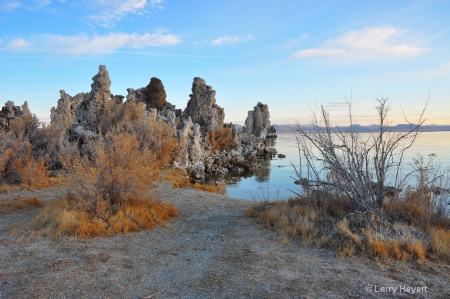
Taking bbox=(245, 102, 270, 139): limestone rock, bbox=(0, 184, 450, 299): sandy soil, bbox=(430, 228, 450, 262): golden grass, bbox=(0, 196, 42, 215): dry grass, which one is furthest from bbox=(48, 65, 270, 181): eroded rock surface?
bbox=(245, 102, 270, 139): limestone rock

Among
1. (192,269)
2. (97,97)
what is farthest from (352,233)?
(97,97)

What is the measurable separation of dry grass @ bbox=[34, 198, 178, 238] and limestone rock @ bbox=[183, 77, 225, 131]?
31.5m

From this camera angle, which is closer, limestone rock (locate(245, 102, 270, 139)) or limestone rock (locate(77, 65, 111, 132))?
limestone rock (locate(77, 65, 111, 132))

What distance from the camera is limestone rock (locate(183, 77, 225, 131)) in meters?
40.9

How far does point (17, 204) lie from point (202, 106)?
106ft

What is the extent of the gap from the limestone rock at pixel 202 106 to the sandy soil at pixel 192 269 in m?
33.3

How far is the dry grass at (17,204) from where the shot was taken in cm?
977

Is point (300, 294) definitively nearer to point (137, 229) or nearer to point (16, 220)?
point (137, 229)

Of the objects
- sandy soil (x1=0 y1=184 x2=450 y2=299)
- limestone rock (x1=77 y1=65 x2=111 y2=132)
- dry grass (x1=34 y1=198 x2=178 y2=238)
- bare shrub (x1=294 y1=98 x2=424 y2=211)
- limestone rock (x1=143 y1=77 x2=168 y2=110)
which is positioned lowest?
sandy soil (x1=0 y1=184 x2=450 y2=299)

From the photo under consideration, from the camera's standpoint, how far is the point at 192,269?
5754 millimetres

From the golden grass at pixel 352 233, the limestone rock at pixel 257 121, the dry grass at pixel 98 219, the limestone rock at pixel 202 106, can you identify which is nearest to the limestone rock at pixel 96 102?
the dry grass at pixel 98 219

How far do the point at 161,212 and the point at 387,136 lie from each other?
19.3 feet

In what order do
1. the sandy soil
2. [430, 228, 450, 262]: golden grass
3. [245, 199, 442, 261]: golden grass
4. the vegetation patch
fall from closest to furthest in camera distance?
the sandy soil → [430, 228, 450, 262]: golden grass → [245, 199, 442, 261]: golden grass → the vegetation patch

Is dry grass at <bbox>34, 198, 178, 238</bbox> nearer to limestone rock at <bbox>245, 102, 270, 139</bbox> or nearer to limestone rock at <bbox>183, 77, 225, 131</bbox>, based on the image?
limestone rock at <bbox>183, 77, 225, 131</bbox>
